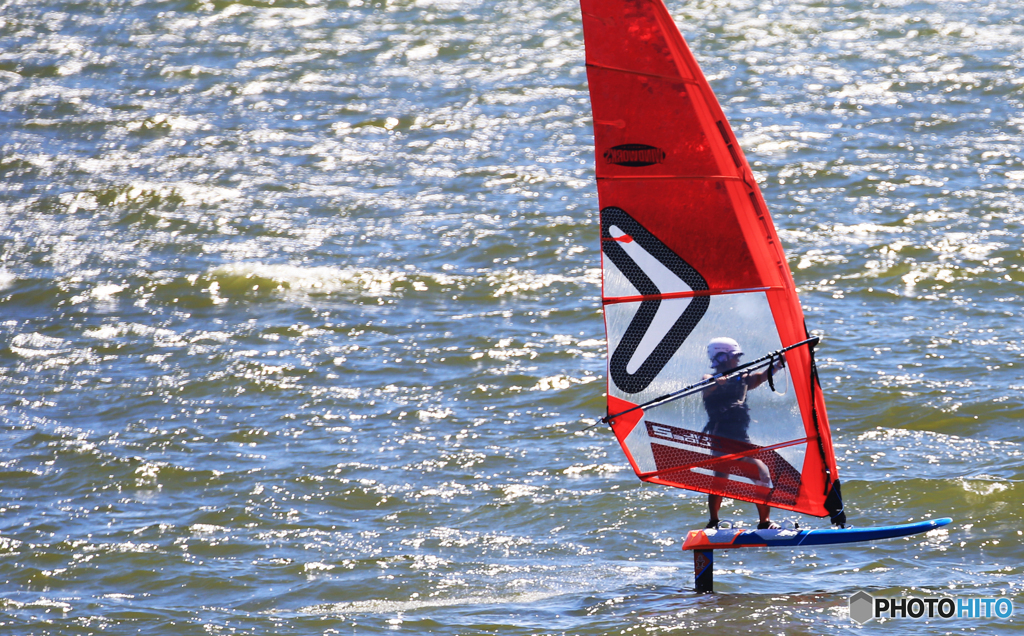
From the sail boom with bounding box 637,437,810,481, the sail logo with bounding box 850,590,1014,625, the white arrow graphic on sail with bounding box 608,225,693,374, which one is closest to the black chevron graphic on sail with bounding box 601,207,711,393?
the white arrow graphic on sail with bounding box 608,225,693,374

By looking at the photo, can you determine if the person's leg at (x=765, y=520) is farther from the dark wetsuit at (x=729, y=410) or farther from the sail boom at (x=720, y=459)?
the dark wetsuit at (x=729, y=410)

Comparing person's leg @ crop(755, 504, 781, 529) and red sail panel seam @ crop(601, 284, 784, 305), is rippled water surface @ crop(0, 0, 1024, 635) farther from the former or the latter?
red sail panel seam @ crop(601, 284, 784, 305)

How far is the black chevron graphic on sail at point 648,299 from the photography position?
28.0 ft

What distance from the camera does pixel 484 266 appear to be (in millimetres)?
17250

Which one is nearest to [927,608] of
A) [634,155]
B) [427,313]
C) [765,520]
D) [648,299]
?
[765,520]

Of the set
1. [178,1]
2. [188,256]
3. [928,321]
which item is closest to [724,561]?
[928,321]

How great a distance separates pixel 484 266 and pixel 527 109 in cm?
648

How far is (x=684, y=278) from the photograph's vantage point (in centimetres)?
854

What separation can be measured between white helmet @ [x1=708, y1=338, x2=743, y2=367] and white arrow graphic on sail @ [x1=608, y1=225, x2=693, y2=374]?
1.12 feet

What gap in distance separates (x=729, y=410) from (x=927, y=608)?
2322mm

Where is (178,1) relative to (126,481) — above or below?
above

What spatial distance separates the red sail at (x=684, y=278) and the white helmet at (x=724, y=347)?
1.9 inches

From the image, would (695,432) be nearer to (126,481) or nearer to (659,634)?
(659,634)

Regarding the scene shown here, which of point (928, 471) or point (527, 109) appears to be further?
point (527, 109)
